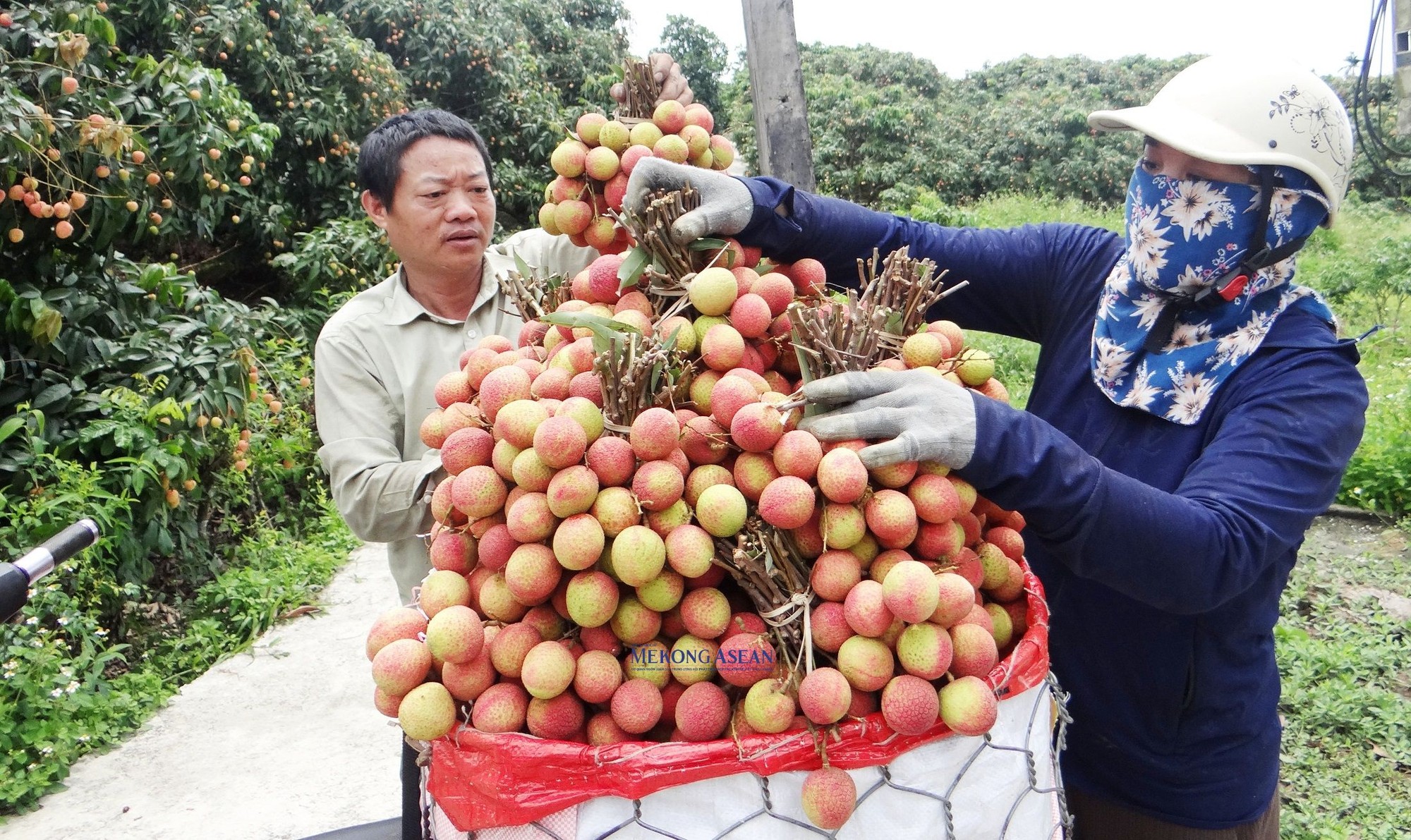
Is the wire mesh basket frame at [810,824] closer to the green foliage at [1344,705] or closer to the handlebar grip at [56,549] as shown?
the handlebar grip at [56,549]

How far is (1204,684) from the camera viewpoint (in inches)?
54.2

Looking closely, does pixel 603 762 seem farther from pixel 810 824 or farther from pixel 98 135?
pixel 98 135

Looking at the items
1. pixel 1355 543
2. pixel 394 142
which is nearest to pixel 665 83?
pixel 394 142

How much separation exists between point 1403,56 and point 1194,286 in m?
8.99

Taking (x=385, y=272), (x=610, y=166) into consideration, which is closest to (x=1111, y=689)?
(x=610, y=166)

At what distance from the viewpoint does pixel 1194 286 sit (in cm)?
141

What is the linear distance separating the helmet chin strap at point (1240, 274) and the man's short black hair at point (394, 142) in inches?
58.8

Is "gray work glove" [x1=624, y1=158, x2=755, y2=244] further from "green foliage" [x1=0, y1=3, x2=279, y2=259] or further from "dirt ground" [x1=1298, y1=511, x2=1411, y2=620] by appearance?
"dirt ground" [x1=1298, y1=511, x2=1411, y2=620]

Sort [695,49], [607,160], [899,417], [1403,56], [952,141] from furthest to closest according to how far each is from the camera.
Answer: [695,49]
[952,141]
[1403,56]
[607,160]
[899,417]

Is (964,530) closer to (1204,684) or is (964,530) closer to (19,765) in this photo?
(1204,684)

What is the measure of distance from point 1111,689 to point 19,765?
327 centimetres

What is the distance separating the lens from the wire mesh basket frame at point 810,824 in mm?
949

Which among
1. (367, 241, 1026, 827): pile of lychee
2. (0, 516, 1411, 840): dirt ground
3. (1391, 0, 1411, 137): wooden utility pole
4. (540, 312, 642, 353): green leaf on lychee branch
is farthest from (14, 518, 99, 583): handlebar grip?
(1391, 0, 1411, 137): wooden utility pole

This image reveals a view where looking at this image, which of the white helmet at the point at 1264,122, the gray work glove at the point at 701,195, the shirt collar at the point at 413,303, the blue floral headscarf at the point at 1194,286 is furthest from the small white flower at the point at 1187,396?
the shirt collar at the point at 413,303
